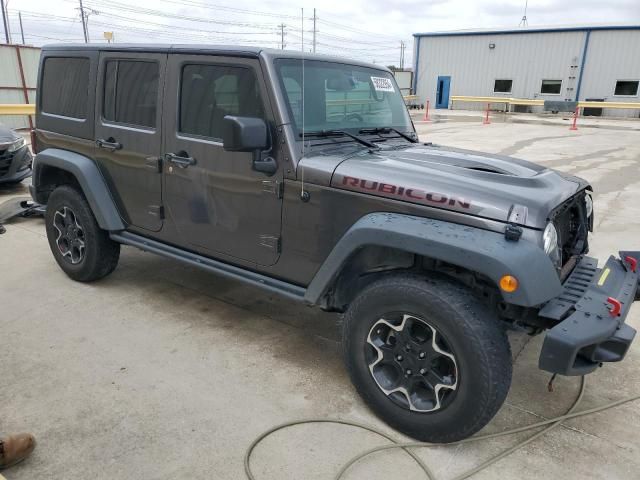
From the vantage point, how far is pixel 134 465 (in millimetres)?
2393

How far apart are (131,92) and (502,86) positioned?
102 feet

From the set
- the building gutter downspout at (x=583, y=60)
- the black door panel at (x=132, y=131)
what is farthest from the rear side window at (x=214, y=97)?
the building gutter downspout at (x=583, y=60)

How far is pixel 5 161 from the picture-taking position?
25.2ft

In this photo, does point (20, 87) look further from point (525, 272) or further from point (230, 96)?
point (525, 272)

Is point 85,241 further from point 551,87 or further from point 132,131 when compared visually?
point 551,87

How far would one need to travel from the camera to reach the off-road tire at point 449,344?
231 centimetres

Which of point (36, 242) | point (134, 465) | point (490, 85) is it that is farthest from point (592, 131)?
point (134, 465)

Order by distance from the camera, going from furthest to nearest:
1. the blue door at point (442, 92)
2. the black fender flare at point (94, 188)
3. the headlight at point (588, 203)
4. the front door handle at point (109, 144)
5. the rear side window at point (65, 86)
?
the blue door at point (442, 92) → the rear side window at point (65, 86) → the black fender flare at point (94, 188) → the front door handle at point (109, 144) → the headlight at point (588, 203)

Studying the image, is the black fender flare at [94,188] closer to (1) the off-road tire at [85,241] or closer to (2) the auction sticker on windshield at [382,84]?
(1) the off-road tire at [85,241]

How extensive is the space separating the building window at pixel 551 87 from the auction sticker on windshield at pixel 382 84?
2936 centimetres

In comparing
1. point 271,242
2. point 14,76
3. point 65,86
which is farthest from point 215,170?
point 14,76

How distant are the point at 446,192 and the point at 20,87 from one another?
1669 centimetres

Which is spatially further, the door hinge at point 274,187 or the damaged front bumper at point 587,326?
the door hinge at point 274,187

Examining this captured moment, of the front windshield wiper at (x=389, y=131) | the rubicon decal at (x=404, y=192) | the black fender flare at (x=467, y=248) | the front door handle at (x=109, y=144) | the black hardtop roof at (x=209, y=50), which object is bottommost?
the black fender flare at (x=467, y=248)
